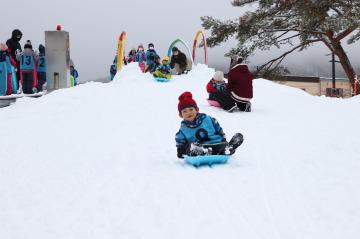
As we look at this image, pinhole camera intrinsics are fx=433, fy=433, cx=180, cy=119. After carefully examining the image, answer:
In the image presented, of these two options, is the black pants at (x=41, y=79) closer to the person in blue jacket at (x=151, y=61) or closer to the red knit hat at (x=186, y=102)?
the person in blue jacket at (x=151, y=61)

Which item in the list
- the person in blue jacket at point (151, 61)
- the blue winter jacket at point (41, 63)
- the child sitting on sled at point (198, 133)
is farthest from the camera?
the person in blue jacket at point (151, 61)

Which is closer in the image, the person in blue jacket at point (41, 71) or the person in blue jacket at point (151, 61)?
the person in blue jacket at point (41, 71)

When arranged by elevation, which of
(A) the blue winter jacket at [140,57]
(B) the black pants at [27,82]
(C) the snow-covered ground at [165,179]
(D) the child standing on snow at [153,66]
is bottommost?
(C) the snow-covered ground at [165,179]

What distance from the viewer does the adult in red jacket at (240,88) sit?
29.8 ft

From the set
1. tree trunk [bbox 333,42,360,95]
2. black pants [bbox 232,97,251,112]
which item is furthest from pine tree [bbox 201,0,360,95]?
black pants [bbox 232,97,251,112]

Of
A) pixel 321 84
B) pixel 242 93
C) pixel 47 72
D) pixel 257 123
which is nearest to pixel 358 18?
pixel 242 93

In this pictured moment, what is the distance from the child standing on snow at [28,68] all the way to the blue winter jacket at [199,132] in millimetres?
8240

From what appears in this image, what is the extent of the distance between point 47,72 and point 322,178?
35.0 ft

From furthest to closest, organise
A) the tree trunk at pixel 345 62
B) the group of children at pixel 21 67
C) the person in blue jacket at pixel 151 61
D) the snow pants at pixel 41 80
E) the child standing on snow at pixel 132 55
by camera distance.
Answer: the child standing on snow at pixel 132 55 < the person in blue jacket at pixel 151 61 < the tree trunk at pixel 345 62 < the snow pants at pixel 41 80 < the group of children at pixel 21 67

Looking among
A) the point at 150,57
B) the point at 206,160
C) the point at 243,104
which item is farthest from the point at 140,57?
the point at 206,160

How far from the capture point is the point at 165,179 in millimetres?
4285

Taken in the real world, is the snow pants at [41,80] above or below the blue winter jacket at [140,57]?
below

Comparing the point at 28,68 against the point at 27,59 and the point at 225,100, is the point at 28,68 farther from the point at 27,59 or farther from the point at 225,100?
the point at 225,100

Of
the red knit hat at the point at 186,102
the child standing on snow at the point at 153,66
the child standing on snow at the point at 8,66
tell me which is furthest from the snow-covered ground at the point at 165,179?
the child standing on snow at the point at 153,66
